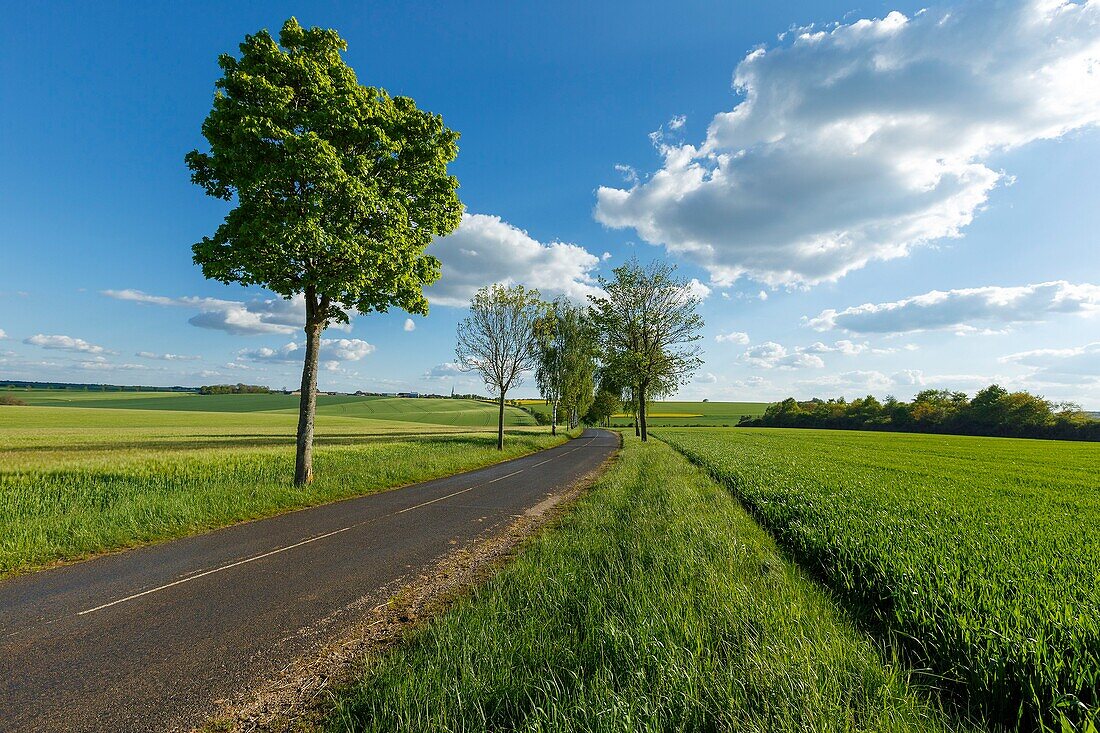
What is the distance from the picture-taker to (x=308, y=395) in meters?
12.7

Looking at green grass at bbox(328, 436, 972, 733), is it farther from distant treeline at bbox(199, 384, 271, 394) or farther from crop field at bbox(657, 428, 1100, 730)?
distant treeline at bbox(199, 384, 271, 394)

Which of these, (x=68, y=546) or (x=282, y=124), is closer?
(x=68, y=546)

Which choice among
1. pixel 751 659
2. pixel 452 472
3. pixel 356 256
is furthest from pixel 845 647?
pixel 452 472

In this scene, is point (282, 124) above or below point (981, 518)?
above

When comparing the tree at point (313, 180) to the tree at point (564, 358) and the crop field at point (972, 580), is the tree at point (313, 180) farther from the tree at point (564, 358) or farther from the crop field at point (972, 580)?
the tree at point (564, 358)

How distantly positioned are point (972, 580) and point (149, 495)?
14834mm

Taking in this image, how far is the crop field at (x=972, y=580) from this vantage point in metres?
3.04

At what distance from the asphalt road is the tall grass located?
0.80 meters

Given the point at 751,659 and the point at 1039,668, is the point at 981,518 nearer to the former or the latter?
the point at 1039,668

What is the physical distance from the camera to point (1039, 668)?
293 centimetres

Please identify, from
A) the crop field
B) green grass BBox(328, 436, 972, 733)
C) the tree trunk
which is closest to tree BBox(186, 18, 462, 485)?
the tree trunk

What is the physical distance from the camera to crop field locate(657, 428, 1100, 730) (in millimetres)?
3035

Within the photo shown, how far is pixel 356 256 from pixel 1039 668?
13356 mm

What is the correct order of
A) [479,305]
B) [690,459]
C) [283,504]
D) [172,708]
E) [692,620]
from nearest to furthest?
[172,708], [692,620], [283,504], [690,459], [479,305]
